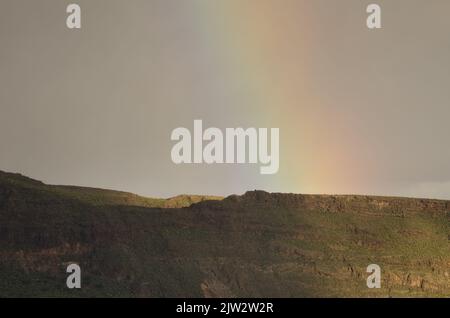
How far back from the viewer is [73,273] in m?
97.9

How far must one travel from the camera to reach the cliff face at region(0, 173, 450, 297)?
10188 centimetres

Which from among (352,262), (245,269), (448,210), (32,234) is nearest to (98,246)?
(32,234)

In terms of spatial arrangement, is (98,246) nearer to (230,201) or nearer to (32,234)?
(32,234)

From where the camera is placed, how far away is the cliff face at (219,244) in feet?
334

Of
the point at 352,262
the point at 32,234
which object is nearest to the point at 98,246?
the point at 32,234

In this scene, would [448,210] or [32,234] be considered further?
[448,210]

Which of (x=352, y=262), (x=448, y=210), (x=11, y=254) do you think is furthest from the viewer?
(x=448, y=210)

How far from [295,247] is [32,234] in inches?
891

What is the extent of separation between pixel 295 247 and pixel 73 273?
21.9m

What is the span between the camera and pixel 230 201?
114 m

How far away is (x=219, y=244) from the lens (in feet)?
362
